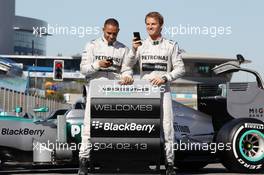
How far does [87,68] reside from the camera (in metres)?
7.33

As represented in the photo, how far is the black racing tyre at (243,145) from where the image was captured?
844 centimetres

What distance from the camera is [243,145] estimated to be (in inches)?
337

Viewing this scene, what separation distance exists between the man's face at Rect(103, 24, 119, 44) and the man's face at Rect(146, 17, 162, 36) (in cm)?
35

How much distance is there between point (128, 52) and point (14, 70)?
75.4 inches

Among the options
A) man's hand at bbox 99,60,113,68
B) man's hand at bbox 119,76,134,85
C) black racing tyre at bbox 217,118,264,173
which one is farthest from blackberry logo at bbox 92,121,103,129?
black racing tyre at bbox 217,118,264,173

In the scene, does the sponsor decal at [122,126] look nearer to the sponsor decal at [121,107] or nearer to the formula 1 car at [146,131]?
the formula 1 car at [146,131]

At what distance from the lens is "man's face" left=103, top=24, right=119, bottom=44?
289 inches

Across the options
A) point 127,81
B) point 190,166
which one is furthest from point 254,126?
point 127,81

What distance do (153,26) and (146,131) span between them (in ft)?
3.88

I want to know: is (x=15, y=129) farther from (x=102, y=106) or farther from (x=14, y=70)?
(x=102, y=106)

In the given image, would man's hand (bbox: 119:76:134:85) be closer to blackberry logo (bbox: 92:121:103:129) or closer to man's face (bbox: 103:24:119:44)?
blackberry logo (bbox: 92:121:103:129)

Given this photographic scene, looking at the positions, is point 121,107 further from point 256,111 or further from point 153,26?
point 256,111

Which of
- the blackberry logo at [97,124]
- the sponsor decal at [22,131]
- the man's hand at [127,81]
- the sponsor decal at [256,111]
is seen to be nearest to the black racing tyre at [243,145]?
the sponsor decal at [256,111]

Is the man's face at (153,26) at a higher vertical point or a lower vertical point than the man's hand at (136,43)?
higher
